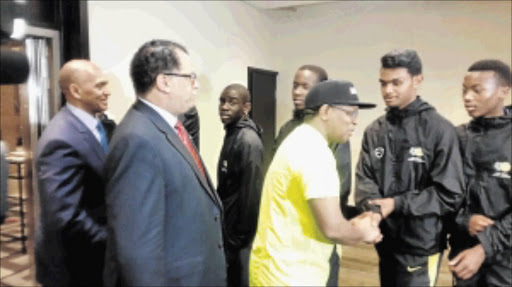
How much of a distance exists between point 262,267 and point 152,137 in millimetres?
716

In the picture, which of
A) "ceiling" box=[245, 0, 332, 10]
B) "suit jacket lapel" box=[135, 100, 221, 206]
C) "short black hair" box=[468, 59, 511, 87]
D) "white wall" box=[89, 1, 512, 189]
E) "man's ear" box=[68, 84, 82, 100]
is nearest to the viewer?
"suit jacket lapel" box=[135, 100, 221, 206]

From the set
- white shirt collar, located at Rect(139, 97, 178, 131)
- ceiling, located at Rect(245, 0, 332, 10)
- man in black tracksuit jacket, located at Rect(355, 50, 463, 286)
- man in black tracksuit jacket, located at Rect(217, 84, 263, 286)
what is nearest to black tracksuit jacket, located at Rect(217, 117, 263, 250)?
man in black tracksuit jacket, located at Rect(217, 84, 263, 286)

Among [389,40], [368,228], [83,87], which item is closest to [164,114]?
[83,87]

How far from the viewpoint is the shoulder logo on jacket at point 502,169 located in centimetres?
171

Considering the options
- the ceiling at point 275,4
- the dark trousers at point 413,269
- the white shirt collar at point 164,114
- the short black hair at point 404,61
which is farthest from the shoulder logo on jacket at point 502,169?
the ceiling at point 275,4

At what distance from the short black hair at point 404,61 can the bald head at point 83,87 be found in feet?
4.97

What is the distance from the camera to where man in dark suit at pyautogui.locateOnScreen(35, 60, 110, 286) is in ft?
5.22

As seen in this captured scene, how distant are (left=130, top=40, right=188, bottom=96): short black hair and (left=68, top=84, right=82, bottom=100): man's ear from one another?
73cm

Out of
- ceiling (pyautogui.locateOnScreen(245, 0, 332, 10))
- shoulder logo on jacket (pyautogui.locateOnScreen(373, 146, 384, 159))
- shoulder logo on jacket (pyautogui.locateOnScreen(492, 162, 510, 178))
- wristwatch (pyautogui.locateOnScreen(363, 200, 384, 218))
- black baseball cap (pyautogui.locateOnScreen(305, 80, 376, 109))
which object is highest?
ceiling (pyautogui.locateOnScreen(245, 0, 332, 10))

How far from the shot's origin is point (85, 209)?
1.66m

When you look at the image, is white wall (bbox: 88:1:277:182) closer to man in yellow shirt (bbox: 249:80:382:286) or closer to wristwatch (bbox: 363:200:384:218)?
man in yellow shirt (bbox: 249:80:382:286)

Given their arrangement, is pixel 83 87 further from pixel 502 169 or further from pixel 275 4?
pixel 275 4

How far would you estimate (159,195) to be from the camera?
1180 mm

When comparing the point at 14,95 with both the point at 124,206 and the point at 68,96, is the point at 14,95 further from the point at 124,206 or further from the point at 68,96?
the point at 124,206
